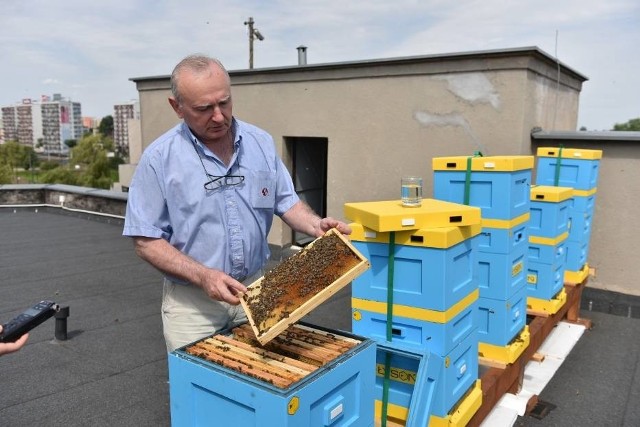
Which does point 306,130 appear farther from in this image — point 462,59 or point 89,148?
point 89,148

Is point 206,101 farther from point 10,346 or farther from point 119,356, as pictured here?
point 119,356

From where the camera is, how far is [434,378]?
9.57ft

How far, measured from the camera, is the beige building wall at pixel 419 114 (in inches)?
252

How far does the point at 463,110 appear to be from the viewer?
22.1 ft

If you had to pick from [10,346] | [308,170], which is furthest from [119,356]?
[308,170]

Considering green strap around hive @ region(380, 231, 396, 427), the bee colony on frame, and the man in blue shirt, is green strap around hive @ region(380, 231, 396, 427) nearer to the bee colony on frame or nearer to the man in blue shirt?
the man in blue shirt

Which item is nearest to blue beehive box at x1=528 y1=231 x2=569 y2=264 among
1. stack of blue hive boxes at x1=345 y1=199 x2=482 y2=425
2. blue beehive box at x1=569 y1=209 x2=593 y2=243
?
blue beehive box at x1=569 y1=209 x2=593 y2=243

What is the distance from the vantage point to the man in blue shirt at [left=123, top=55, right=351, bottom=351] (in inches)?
86.7

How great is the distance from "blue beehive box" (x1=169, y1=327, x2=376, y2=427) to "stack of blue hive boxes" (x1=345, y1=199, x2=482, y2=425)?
34.4 inches

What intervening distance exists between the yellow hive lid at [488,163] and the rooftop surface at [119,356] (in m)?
2.07

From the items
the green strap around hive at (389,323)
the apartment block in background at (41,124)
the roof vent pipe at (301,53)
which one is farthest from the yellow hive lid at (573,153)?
the apartment block in background at (41,124)

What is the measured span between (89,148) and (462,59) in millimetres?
70864

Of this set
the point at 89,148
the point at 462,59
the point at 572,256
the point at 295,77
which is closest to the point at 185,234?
the point at 572,256

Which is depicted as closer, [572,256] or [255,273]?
[255,273]
